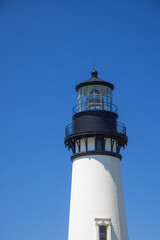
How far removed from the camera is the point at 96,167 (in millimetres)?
31391

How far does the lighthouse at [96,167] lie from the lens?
1198 inches

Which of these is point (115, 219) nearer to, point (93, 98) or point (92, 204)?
point (92, 204)

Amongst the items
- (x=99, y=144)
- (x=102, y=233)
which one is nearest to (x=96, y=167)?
(x=99, y=144)

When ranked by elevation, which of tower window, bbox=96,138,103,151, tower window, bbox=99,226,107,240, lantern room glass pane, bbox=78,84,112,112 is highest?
lantern room glass pane, bbox=78,84,112,112

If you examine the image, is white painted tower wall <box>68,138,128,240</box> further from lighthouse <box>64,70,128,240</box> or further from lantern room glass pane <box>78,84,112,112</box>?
lantern room glass pane <box>78,84,112,112</box>

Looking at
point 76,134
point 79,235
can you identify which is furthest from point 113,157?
point 79,235

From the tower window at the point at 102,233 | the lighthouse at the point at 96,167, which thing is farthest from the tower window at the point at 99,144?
the tower window at the point at 102,233

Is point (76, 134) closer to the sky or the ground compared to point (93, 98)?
closer to the ground

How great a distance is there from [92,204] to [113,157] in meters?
3.48

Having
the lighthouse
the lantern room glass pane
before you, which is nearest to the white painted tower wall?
the lighthouse

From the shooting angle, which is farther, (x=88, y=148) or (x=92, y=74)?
(x=92, y=74)

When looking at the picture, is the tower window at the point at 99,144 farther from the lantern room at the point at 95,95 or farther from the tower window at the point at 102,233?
the tower window at the point at 102,233

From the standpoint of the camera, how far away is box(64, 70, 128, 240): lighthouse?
30422mm

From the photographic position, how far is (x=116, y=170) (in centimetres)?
3191
